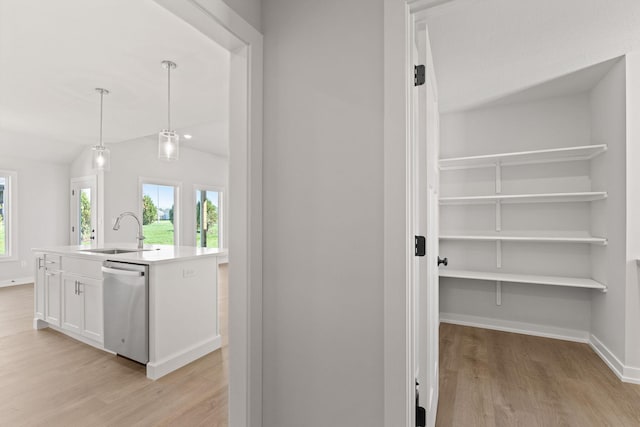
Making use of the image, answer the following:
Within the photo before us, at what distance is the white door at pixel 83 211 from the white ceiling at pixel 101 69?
1.20 meters

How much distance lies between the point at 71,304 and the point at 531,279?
4.58m

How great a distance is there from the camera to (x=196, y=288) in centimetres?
292

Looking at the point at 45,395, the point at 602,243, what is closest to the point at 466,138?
the point at 602,243

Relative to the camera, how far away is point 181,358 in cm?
275

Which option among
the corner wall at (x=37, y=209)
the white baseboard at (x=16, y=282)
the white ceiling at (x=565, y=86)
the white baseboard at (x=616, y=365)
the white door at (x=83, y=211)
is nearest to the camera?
the white baseboard at (x=616, y=365)

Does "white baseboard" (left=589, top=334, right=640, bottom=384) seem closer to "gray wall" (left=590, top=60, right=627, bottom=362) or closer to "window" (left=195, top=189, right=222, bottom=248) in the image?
"gray wall" (left=590, top=60, right=627, bottom=362)

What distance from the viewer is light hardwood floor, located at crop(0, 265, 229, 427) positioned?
2.06 metres

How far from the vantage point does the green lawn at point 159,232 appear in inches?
263

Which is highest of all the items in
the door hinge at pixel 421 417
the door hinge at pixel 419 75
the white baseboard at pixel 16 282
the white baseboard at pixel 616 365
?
the door hinge at pixel 419 75

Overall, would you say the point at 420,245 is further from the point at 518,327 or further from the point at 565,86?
the point at 518,327

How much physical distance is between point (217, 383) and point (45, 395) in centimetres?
118

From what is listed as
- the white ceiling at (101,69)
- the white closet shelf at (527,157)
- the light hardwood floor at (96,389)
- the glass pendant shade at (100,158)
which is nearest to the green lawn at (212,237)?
the white ceiling at (101,69)

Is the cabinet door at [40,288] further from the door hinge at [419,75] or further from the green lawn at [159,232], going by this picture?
the door hinge at [419,75]

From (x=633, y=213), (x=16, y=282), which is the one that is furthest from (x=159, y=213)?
(x=633, y=213)
